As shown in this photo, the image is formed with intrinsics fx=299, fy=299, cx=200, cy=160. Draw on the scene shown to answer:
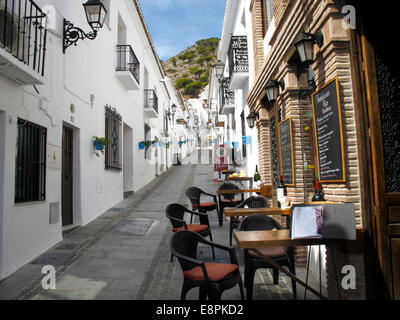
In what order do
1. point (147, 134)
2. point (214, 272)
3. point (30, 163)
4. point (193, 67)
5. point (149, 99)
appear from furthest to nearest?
point (193, 67) < point (147, 134) < point (149, 99) < point (30, 163) < point (214, 272)

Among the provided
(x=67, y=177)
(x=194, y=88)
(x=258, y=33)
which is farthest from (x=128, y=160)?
(x=194, y=88)

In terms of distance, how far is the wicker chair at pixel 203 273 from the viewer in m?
2.50

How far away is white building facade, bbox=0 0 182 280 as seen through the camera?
4.05m

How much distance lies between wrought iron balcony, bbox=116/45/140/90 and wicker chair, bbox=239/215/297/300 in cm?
704

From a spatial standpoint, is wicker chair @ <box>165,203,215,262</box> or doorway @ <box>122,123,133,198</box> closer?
wicker chair @ <box>165,203,215,262</box>

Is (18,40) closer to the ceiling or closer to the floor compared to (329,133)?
closer to the ceiling

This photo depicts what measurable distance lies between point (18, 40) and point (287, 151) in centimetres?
421

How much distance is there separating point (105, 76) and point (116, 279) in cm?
600

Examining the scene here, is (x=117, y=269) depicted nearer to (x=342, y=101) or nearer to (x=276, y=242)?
(x=276, y=242)

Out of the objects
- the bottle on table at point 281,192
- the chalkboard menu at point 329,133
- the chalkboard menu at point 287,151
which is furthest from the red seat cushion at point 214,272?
the chalkboard menu at point 287,151

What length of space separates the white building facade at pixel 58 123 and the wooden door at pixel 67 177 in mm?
21

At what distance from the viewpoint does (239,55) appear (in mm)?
9367

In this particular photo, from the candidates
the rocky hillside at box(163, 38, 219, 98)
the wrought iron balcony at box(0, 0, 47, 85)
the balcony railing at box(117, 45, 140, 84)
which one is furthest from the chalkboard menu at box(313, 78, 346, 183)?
the rocky hillside at box(163, 38, 219, 98)

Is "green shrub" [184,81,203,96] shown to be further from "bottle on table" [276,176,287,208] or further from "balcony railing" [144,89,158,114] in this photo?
"bottle on table" [276,176,287,208]
